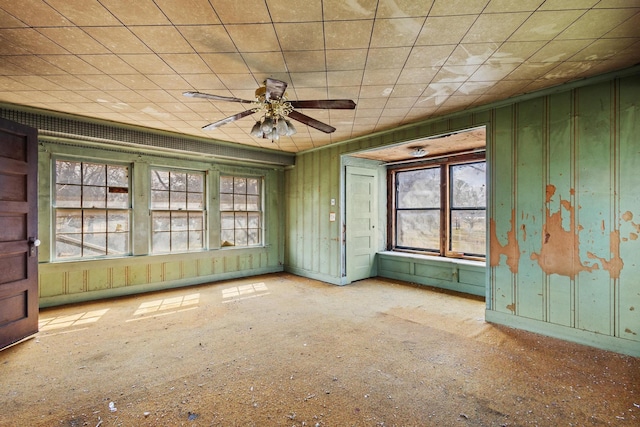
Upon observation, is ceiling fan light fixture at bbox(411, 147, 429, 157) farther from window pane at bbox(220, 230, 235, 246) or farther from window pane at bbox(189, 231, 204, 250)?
window pane at bbox(189, 231, 204, 250)

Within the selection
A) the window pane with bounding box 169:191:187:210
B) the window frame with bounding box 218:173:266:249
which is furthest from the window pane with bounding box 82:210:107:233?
the window frame with bounding box 218:173:266:249

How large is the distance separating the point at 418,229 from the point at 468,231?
1.00 m

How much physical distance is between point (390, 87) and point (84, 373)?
3939mm

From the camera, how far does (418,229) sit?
598 cm

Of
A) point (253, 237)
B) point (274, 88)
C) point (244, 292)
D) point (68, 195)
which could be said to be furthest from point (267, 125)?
point (253, 237)

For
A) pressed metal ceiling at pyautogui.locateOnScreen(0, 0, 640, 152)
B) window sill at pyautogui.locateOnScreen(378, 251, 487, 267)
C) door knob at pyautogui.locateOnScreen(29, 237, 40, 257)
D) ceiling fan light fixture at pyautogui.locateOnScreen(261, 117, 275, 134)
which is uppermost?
pressed metal ceiling at pyautogui.locateOnScreen(0, 0, 640, 152)

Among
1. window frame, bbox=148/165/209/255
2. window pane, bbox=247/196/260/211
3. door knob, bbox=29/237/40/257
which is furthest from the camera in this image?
window pane, bbox=247/196/260/211

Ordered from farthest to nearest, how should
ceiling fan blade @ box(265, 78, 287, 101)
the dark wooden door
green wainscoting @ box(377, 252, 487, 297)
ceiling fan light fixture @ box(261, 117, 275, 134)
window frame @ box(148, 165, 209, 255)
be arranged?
window frame @ box(148, 165, 209, 255)
green wainscoting @ box(377, 252, 487, 297)
the dark wooden door
ceiling fan light fixture @ box(261, 117, 275, 134)
ceiling fan blade @ box(265, 78, 287, 101)

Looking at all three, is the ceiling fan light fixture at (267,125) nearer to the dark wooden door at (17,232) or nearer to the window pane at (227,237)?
the dark wooden door at (17,232)

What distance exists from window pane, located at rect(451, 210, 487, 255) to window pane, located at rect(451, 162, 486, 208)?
165 millimetres

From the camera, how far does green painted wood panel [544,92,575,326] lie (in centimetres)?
300

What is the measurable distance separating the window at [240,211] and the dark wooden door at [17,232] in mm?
2936

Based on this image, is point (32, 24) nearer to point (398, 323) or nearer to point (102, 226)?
point (102, 226)

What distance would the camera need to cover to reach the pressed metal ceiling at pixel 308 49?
6.03ft
